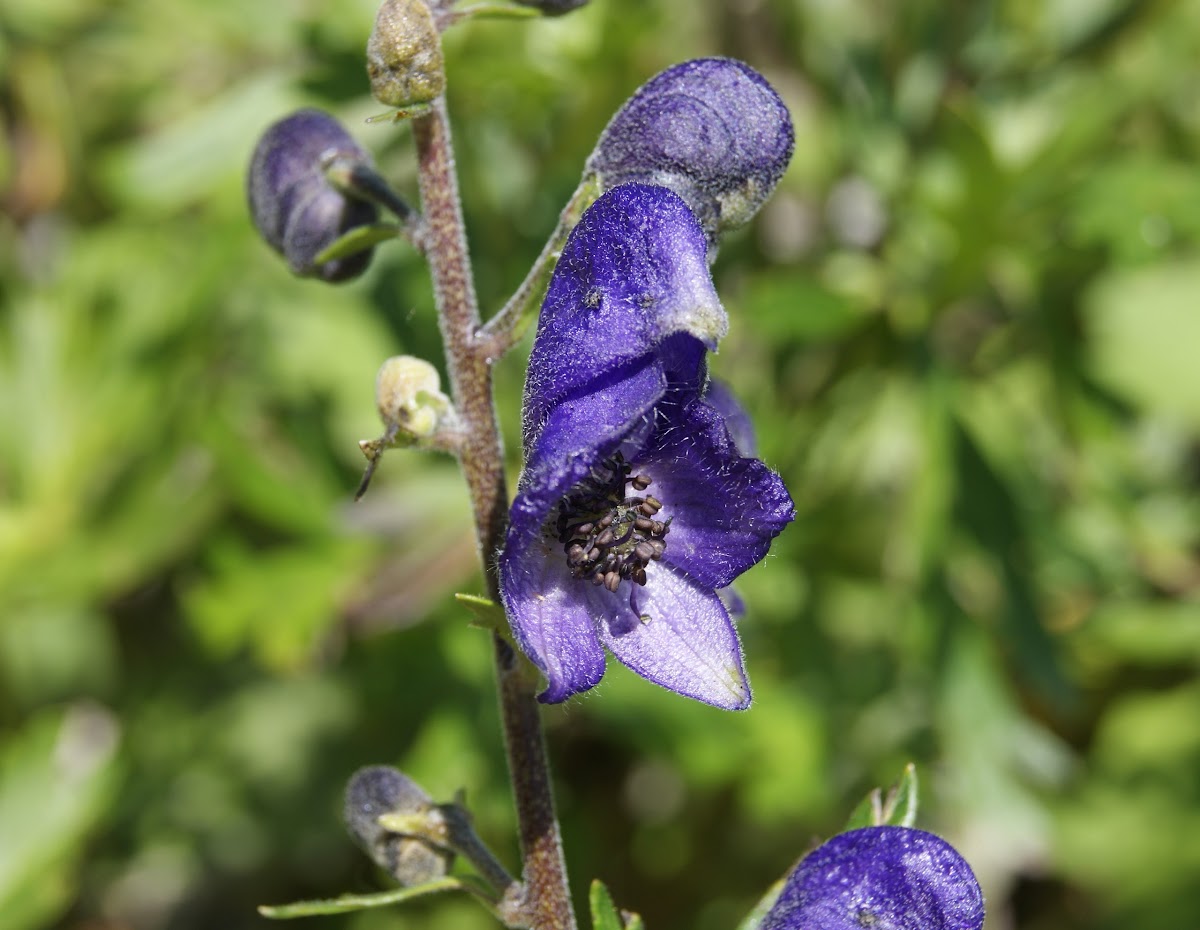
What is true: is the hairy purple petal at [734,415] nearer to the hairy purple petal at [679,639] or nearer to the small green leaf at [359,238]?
the hairy purple petal at [679,639]

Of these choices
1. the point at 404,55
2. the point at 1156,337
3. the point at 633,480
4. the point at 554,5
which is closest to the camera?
the point at 404,55

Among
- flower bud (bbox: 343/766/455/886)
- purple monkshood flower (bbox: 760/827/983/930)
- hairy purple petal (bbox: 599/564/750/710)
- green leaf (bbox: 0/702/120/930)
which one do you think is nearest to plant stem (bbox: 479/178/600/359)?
hairy purple petal (bbox: 599/564/750/710)

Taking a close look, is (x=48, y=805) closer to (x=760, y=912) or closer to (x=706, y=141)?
(x=760, y=912)

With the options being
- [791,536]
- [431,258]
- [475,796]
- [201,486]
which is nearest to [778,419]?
[791,536]

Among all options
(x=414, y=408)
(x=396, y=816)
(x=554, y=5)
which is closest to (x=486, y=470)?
(x=414, y=408)

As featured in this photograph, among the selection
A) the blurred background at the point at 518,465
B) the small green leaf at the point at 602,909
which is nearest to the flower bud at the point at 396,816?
the small green leaf at the point at 602,909

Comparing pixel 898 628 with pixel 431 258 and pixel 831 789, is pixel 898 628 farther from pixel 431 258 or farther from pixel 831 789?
pixel 431 258

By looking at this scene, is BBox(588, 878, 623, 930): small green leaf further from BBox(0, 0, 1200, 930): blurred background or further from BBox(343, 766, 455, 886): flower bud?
BBox(0, 0, 1200, 930): blurred background
